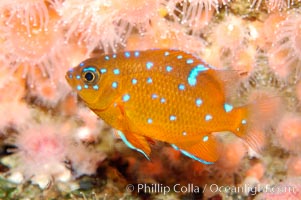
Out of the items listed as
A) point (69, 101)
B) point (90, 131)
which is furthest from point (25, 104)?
point (90, 131)

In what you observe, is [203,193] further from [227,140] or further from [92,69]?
[92,69]

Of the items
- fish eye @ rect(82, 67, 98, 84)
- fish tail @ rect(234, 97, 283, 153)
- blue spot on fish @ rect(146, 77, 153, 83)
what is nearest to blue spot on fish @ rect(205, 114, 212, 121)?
fish tail @ rect(234, 97, 283, 153)

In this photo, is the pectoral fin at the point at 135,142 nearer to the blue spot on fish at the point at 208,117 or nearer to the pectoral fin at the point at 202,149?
the pectoral fin at the point at 202,149

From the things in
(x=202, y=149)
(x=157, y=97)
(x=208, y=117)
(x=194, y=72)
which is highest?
(x=194, y=72)

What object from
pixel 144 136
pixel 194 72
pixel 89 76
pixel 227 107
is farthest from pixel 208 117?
pixel 89 76

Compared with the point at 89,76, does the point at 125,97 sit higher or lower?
lower

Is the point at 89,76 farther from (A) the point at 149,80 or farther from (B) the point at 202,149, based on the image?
(B) the point at 202,149

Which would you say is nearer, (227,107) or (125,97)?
(125,97)
